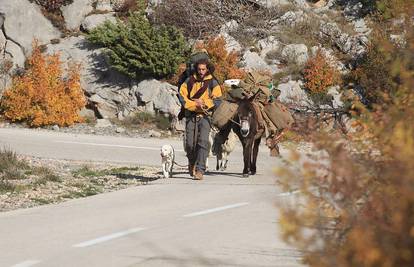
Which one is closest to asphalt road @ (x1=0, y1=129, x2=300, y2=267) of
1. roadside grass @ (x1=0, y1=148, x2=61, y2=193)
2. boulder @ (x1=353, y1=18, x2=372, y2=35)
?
roadside grass @ (x1=0, y1=148, x2=61, y2=193)

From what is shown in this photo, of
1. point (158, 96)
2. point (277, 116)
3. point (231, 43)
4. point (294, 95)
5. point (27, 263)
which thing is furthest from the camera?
point (231, 43)

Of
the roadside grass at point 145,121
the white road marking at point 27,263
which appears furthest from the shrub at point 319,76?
the white road marking at point 27,263

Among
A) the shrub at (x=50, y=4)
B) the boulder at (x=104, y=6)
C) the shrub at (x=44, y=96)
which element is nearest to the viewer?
the shrub at (x=44, y=96)

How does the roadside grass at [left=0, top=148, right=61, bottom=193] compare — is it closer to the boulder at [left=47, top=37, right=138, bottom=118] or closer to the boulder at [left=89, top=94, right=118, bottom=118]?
the boulder at [left=89, top=94, right=118, bottom=118]

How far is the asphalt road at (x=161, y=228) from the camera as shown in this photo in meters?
8.36

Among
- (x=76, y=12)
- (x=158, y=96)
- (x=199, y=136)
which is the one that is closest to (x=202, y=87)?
(x=199, y=136)

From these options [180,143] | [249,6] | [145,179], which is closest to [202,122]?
[145,179]

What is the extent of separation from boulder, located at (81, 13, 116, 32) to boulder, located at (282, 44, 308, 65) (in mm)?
7399

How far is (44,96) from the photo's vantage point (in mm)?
30156

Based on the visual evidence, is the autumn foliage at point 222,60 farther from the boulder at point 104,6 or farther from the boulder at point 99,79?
the boulder at point 104,6

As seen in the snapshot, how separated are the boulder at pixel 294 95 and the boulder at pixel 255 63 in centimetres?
149

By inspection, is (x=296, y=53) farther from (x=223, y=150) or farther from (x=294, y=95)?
(x=223, y=150)

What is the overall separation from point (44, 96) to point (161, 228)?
20.7 meters

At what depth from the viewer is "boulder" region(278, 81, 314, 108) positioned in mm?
30500
